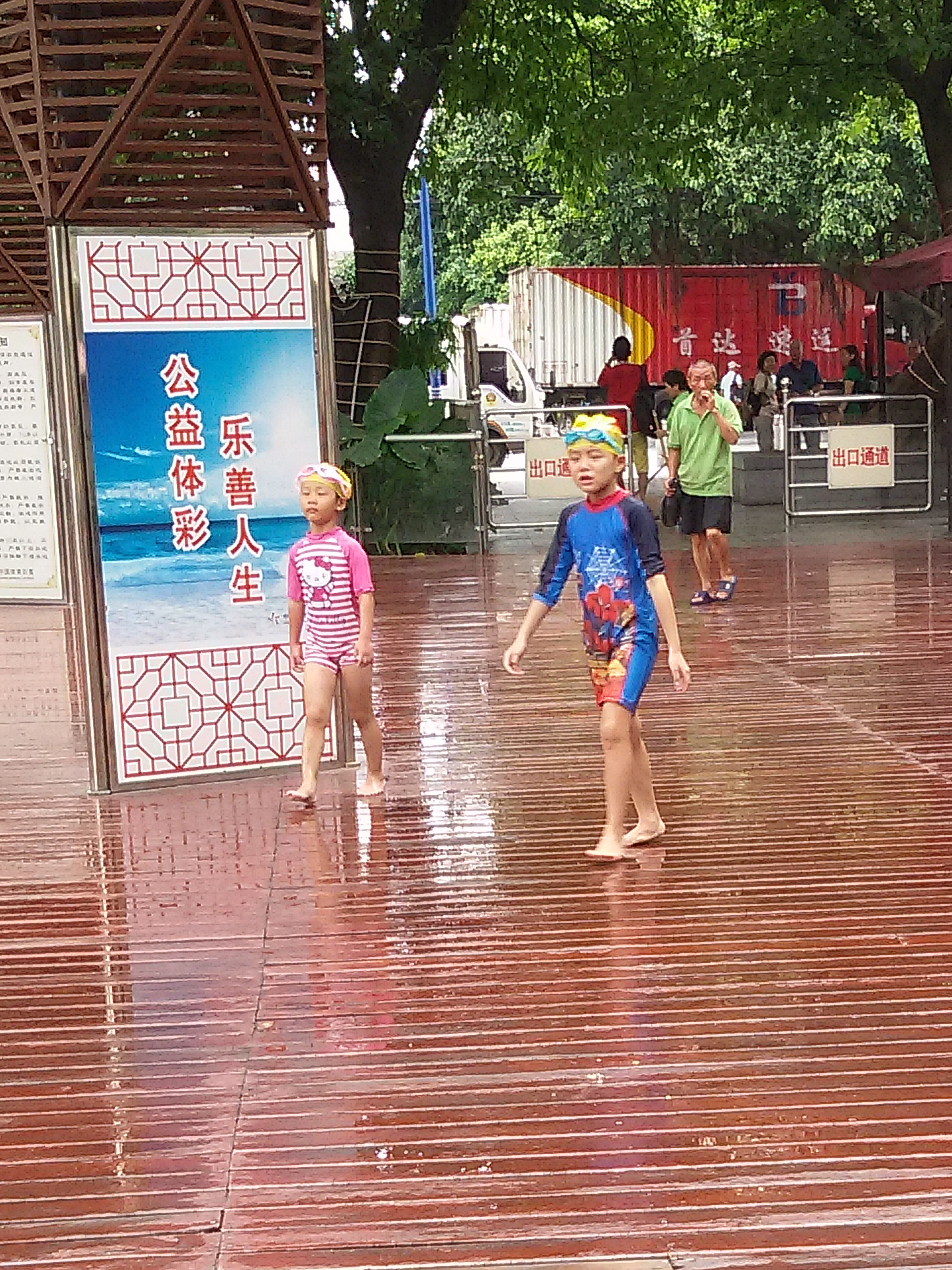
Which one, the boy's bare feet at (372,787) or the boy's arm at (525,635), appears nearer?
the boy's arm at (525,635)

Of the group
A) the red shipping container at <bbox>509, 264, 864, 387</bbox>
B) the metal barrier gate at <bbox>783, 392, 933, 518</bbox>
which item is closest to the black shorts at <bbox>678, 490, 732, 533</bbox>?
the metal barrier gate at <bbox>783, 392, 933, 518</bbox>

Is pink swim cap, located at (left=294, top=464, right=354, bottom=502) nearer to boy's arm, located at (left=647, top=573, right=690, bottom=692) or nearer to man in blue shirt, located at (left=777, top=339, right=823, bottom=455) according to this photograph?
boy's arm, located at (left=647, top=573, right=690, bottom=692)

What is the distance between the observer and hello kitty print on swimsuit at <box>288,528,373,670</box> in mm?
7074

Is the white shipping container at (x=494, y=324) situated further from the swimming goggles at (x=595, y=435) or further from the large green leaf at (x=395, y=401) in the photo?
the swimming goggles at (x=595, y=435)

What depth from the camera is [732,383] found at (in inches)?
1275

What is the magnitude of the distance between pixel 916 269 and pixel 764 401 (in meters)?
5.78

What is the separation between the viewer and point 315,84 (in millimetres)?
7664

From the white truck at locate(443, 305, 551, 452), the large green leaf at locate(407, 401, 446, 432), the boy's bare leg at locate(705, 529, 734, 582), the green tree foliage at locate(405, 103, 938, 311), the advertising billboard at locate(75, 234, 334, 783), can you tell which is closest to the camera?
the advertising billboard at locate(75, 234, 334, 783)

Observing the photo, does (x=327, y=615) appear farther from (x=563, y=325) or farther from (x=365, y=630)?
(x=563, y=325)

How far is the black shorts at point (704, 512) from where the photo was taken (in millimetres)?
12125

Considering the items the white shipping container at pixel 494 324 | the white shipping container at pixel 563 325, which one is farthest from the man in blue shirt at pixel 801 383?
the white shipping container at pixel 494 324

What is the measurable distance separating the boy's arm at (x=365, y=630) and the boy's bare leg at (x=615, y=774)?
1272mm

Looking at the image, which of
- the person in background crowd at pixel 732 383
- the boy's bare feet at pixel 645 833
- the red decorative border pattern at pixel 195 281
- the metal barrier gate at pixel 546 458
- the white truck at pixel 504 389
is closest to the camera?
the boy's bare feet at pixel 645 833

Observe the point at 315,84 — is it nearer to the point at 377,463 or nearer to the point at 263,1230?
the point at 263,1230
